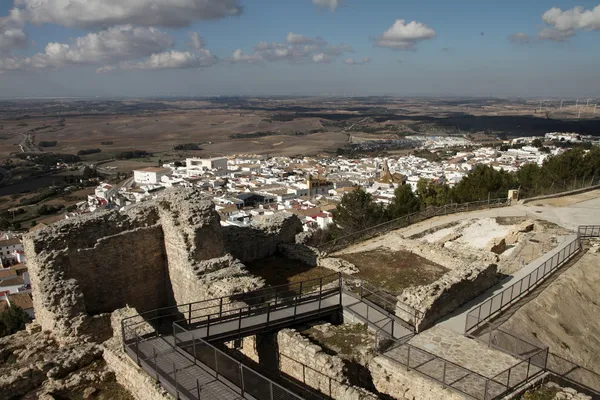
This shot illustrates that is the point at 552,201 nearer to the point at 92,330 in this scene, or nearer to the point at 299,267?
the point at 299,267

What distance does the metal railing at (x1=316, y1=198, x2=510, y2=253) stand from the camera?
21003 millimetres

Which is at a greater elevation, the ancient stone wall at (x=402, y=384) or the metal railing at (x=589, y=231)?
the ancient stone wall at (x=402, y=384)

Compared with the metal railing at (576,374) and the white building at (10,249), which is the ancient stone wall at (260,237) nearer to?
the metal railing at (576,374)

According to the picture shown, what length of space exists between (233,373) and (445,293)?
6.52 meters

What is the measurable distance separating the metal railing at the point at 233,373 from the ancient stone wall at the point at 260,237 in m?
7.25

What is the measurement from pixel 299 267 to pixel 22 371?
30.9 feet

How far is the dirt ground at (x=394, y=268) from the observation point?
585 inches

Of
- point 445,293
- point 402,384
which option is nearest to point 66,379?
point 402,384

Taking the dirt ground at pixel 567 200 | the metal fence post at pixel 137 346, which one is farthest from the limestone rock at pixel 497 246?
the metal fence post at pixel 137 346

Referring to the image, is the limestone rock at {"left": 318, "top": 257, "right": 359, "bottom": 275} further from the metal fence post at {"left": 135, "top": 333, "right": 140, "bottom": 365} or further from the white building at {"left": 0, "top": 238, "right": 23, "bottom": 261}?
the white building at {"left": 0, "top": 238, "right": 23, "bottom": 261}

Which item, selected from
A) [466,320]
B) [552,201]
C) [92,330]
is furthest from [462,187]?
[92,330]

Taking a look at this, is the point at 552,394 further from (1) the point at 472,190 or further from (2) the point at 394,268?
(1) the point at 472,190

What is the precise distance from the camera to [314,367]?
8883 mm

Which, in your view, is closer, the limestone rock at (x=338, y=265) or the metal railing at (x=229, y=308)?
the metal railing at (x=229, y=308)
